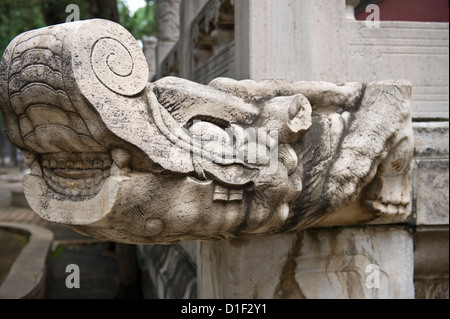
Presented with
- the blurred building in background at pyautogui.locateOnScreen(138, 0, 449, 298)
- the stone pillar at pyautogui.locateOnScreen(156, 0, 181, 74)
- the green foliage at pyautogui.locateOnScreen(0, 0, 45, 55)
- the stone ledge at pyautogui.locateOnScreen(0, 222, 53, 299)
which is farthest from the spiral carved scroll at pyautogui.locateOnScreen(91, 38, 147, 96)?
the stone pillar at pyautogui.locateOnScreen(156, 0, 181, 74)

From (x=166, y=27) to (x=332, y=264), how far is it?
14.9 ft

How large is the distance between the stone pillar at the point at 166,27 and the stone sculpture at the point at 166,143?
4336 mm

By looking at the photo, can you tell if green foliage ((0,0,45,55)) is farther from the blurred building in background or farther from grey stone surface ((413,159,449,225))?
grey stone surface ((413,159,449,225))

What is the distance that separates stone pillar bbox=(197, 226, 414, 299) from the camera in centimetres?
204

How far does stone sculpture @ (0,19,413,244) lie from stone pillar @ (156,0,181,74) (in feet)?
14.2

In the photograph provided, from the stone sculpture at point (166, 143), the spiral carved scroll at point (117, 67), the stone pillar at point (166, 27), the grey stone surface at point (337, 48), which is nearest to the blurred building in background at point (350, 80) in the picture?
the grey stone surface at point (337, 48)

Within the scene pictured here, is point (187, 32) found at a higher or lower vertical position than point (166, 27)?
lower

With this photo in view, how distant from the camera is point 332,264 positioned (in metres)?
2.08

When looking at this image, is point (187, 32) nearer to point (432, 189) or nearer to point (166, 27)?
point (432, 189)

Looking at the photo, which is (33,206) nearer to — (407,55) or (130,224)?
(130,224)

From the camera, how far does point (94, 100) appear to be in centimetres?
135

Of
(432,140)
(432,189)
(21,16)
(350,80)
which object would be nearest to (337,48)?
(350,80)

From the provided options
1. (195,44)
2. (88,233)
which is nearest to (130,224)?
(88,233)
